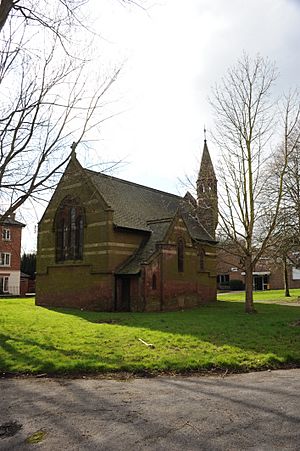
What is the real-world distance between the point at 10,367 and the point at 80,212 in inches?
793

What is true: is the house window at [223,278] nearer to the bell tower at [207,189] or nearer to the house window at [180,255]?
the house window at [180,255]

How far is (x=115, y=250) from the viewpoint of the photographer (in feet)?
87.5

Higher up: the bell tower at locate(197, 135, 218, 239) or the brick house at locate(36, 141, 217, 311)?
the bell tower at locate(197, 135, 218, 239)

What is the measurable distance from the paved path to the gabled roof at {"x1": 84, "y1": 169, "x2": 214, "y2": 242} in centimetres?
1742

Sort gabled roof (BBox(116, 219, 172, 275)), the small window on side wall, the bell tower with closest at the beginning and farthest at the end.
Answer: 1. the bell tower
2. gabled roof (BBox(116, 219, 172, 275))
3. the small window on side wall

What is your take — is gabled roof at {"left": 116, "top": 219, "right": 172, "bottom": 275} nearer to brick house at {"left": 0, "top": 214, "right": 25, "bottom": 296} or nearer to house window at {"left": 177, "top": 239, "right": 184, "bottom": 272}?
house window at {"left": 177, "top": 239, "right": 184, "bottom": 272}

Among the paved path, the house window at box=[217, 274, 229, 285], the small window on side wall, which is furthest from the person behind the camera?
the house window at box=[217, 274, 229, 285]

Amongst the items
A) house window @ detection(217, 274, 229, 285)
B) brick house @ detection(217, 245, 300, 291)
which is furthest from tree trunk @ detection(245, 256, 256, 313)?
house window @ detection(217, 274, 229, 285)

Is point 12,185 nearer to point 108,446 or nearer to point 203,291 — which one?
point 108,446

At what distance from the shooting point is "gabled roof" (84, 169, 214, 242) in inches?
1118

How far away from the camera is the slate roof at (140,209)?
2702 cm

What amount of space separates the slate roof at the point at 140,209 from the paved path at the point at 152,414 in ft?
56.2

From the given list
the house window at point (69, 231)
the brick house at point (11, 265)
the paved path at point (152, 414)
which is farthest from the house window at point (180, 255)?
the brick house at point (11, 265)

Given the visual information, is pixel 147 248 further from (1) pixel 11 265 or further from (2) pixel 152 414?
(1) pixel 11 265
